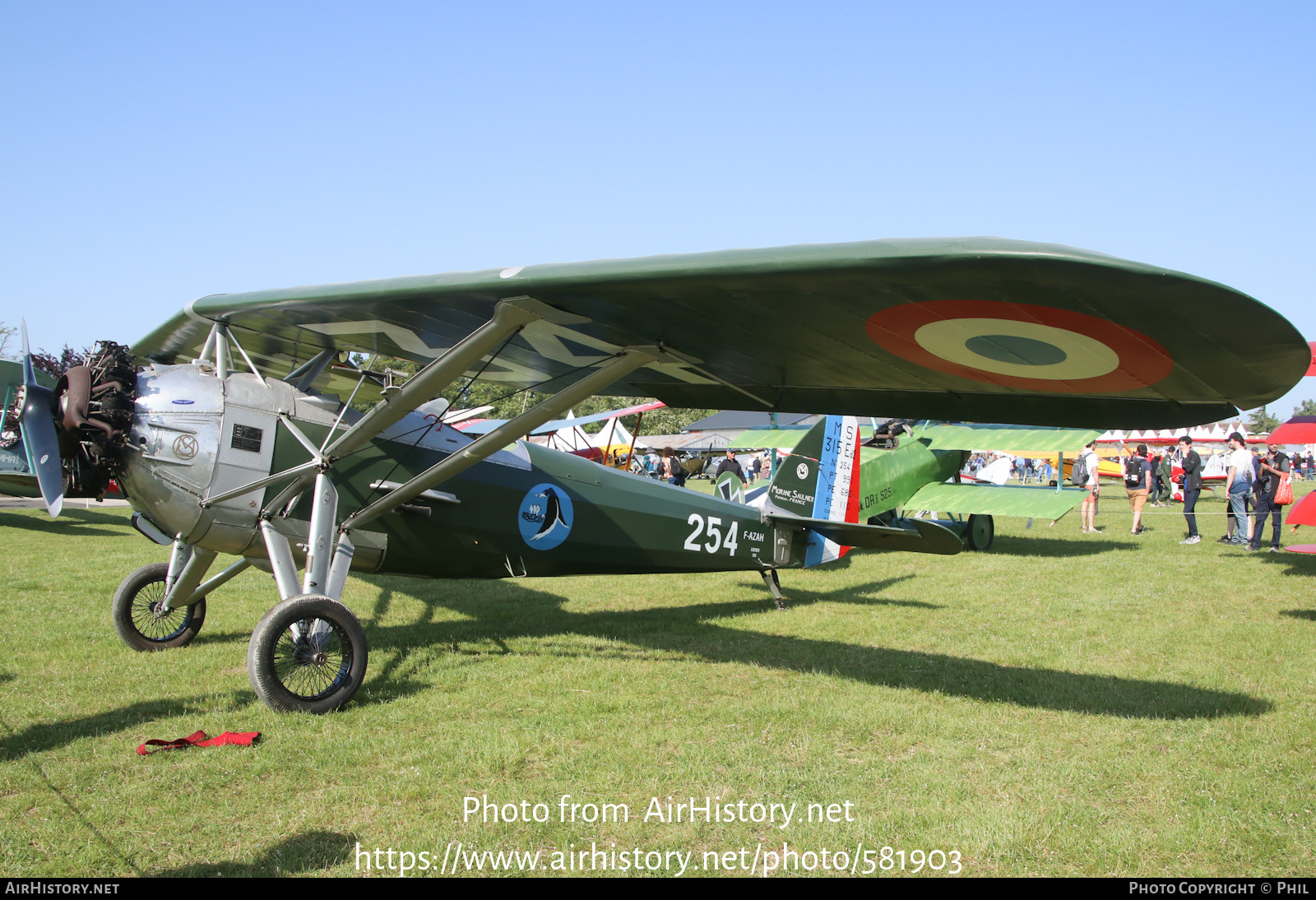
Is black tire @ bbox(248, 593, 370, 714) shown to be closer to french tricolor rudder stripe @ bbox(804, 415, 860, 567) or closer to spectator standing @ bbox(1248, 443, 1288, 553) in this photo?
french tricolor rudder stripe @ bbox(804, 415, 860, 567)

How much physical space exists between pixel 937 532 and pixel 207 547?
548 cm

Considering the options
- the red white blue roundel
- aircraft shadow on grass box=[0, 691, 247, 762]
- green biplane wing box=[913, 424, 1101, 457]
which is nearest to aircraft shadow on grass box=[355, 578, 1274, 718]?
aircraft shadow on grass box=[0, 691, 247, 762]

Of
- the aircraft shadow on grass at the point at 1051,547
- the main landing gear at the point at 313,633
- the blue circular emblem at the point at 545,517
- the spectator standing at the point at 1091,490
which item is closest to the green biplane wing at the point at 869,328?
the blue circular emblem at the point at 545,517

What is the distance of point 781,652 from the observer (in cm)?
690

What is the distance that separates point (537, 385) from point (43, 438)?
3196 mm

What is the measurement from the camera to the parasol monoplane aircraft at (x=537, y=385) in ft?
11.1

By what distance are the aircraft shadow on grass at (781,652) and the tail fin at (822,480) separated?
877 mm

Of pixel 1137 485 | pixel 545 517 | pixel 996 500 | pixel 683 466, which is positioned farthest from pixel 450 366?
pixel 683 466

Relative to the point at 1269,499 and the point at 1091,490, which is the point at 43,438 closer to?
the point at 1269,499

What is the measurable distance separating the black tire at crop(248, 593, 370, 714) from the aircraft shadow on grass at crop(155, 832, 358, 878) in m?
1.60

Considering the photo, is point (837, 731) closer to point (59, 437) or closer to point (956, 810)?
point (956, 810)

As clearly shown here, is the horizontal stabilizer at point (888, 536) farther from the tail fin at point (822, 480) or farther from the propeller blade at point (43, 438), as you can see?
the propeller blade at point (43, 438)

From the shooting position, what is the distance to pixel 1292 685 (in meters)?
5.82

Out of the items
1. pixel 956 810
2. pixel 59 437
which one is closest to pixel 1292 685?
pixel 956 810
